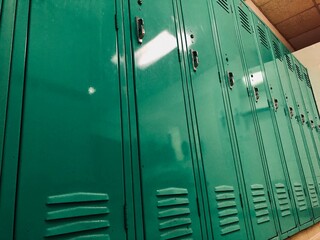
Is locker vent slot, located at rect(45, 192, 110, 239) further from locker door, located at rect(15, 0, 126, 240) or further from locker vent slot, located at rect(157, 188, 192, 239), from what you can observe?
locker vent slot, located at rect(157, 188, 192, 239)

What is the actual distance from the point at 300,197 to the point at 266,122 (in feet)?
3.16

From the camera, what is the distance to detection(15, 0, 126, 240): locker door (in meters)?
0.87

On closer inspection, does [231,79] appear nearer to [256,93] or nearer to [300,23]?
[256,93]

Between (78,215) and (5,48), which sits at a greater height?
(5,48)

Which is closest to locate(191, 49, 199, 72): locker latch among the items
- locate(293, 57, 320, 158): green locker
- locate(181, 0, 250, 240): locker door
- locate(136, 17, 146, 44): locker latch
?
locate(181, 0, 250, 240): locker door

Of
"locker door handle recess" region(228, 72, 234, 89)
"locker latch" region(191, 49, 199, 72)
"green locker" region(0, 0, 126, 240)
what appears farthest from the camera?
"locker door handle recess" region(228, 72, 234, 89)

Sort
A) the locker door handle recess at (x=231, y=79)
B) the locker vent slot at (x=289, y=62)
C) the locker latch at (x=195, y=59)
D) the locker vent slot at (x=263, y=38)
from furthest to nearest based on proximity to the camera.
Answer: the locker vent slot at (x=289, y=62) < the locker vent slot at (x=263, y=38) < the locker door handle recess at (x=231, y=79) < the locker latch at (x=195, y=59)

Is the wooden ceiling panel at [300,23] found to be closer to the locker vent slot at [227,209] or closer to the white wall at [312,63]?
the white wall at [312,63]

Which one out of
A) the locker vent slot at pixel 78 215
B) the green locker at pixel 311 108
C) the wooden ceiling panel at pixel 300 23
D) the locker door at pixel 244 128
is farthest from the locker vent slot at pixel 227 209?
the wooden ceiling panel at pixel 300 23

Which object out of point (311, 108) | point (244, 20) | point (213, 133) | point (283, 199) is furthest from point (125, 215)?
point (311, 108)

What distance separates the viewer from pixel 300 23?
5.71m

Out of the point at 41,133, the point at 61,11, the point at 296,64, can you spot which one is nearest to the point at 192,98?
the point at 61,11

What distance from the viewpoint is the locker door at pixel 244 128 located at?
2.02m

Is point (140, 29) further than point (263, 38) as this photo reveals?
No
